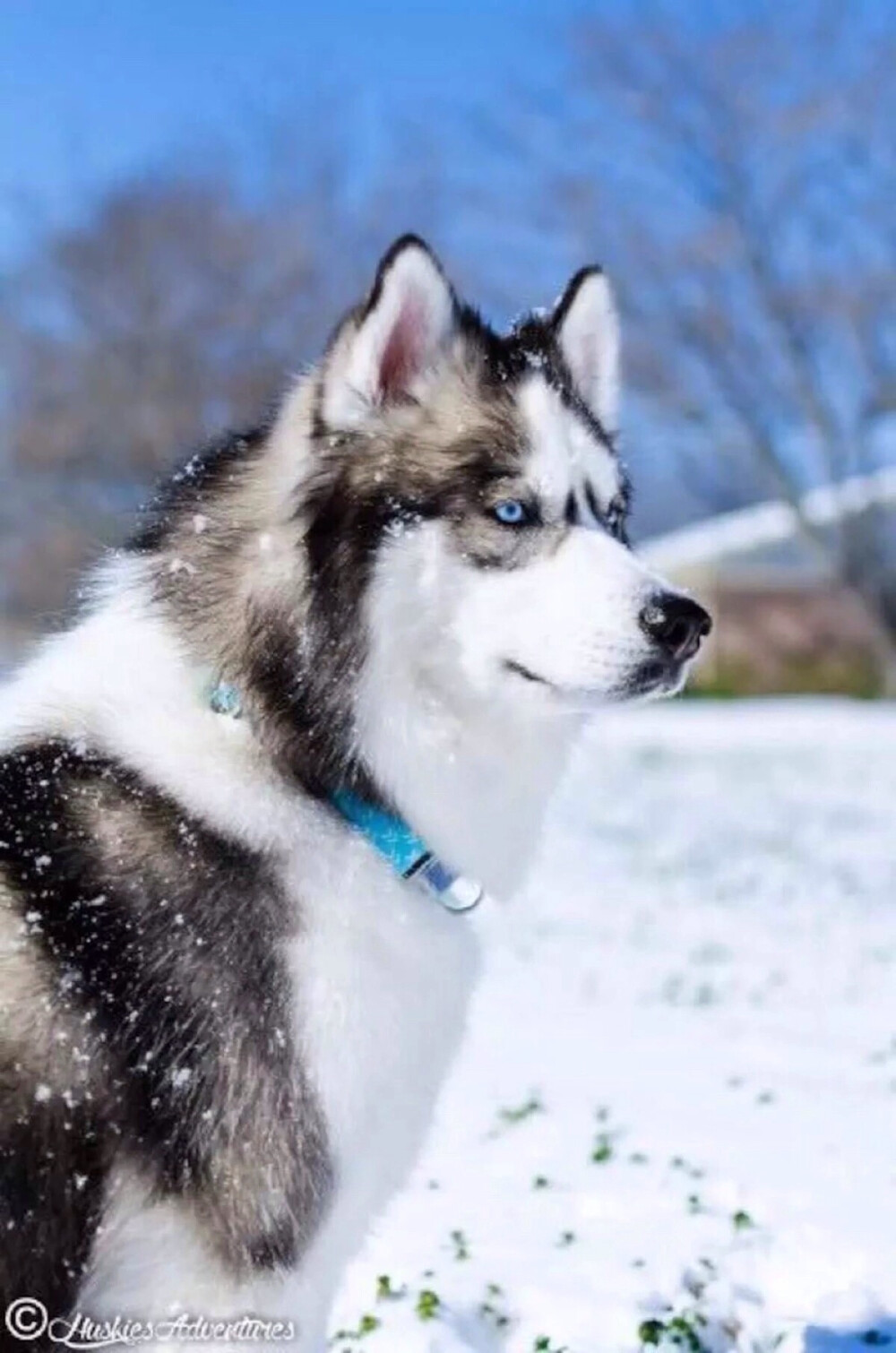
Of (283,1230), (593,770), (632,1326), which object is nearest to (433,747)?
(283,1230)

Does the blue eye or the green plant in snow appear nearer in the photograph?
the blue eye

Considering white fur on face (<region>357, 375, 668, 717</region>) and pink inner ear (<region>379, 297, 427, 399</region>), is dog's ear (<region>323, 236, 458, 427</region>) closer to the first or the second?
pink inner ear (<region>379, 297, 427, 399</region>)

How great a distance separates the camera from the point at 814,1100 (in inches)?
212

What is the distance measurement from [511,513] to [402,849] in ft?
1.95

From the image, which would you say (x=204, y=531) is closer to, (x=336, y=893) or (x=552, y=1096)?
(x=336, y=893)

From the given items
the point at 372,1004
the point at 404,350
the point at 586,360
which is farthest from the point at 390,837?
the point at 586,360

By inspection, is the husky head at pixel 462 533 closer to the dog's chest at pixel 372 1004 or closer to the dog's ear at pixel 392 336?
the dog's ear at pixel 392 336

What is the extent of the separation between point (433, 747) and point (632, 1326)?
1.61 metres

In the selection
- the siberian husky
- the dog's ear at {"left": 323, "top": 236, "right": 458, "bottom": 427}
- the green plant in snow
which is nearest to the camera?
the siberian husky

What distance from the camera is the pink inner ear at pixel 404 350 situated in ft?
9.28

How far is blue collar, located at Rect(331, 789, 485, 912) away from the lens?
105 inches

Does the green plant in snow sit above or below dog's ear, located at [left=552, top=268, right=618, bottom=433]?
below

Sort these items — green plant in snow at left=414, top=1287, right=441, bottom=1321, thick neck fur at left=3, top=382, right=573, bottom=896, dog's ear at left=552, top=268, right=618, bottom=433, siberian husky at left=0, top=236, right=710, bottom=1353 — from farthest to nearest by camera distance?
green plant in snow at left=414, top=1287, right=441, bottom=1321 → dog's ear at left=552, top=268, right=618, bottom=433 → thick neck fur at left=3, top=382, right=573, bottom=896 → siberian husky at left=0, top=236, right=710, bottom=1353

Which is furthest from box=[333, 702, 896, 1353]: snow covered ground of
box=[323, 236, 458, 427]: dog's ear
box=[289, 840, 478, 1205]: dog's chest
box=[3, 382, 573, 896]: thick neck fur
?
box=[323, 236, 458, 427]: dog's ear
